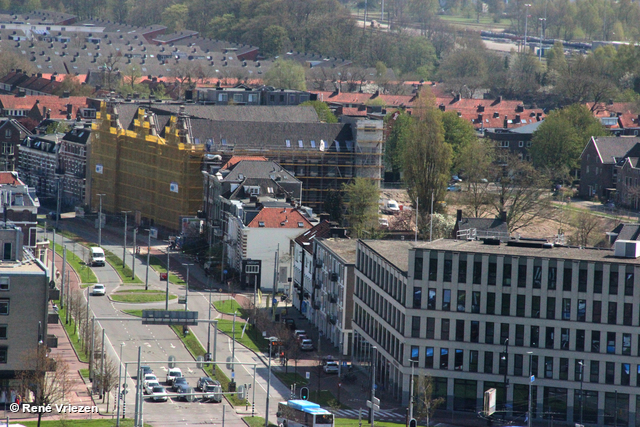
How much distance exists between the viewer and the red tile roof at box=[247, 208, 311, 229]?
410ft

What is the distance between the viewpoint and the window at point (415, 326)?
88125 mm

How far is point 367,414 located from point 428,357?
5.99 m

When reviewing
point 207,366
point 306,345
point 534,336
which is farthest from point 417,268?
point 207,366

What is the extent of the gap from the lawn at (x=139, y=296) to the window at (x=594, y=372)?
144 ft

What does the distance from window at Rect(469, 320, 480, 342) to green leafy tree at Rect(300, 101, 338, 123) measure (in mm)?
102508

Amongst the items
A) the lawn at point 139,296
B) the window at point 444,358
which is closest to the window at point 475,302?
the window at point 444,358

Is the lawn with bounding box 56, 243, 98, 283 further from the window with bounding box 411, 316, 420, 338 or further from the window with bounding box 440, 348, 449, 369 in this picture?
the window with bounding box 440, 348, 449, 369

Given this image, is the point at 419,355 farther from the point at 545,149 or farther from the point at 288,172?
the point at 545,149

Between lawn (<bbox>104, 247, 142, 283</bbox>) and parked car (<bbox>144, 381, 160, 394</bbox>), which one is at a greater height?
parked car (<bbox>144, 381, 160, 394</bbox>)

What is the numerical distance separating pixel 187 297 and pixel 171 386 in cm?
2722

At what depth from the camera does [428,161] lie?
481ft

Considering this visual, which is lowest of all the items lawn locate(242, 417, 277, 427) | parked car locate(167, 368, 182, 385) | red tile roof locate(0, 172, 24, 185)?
lawn locate(242, 417, 277, 427)

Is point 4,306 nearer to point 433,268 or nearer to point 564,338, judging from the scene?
point 433,268

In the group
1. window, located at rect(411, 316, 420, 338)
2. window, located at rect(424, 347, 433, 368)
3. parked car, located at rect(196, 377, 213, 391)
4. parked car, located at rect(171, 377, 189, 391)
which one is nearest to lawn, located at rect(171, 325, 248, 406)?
parked car, located at rect(196, 377, 213, 391)
